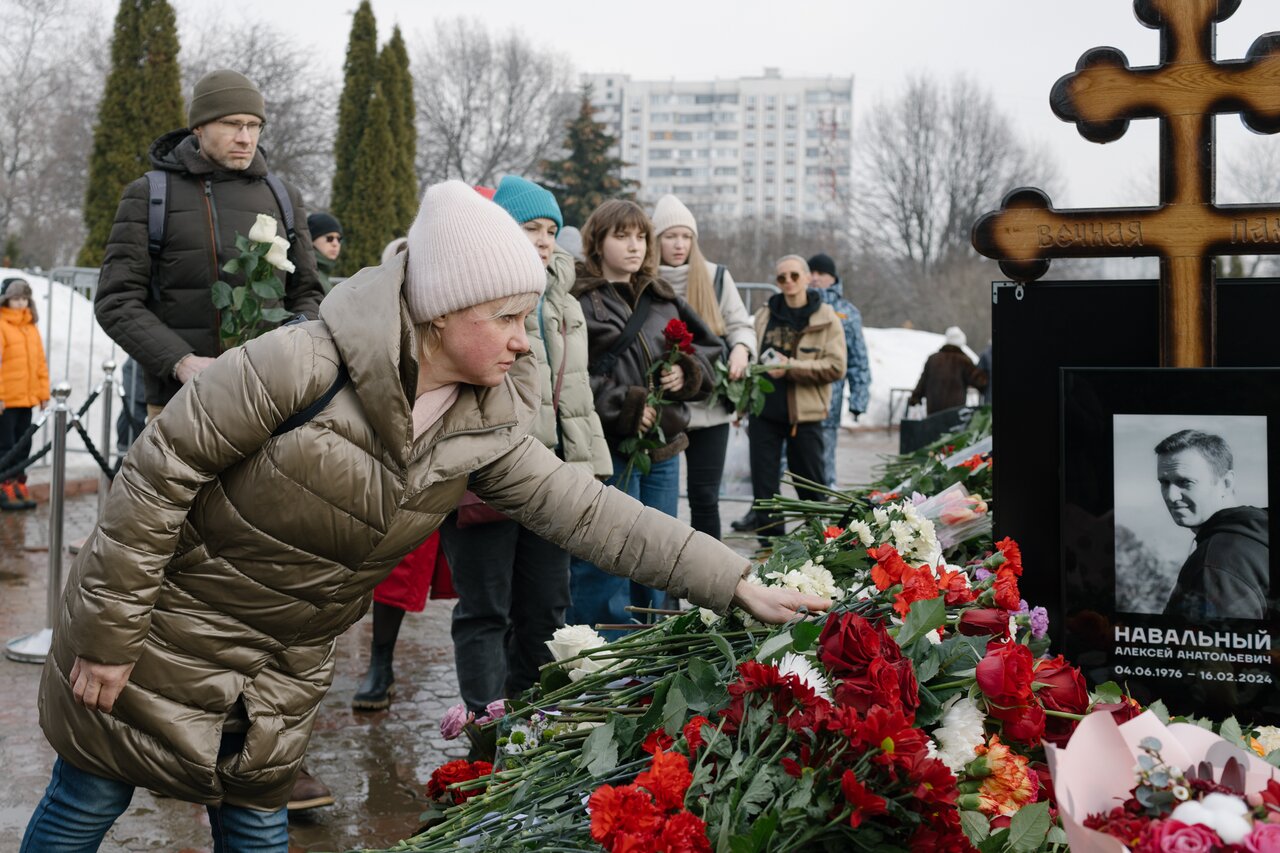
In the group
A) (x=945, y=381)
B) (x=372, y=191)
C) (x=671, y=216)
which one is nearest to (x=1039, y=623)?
(x=671, y=216)

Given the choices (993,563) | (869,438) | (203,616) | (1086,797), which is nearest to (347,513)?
(203,616)

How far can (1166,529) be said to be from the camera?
8.45ft

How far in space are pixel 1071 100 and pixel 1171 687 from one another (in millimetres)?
1213

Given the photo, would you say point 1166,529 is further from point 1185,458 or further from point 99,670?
point 99,670

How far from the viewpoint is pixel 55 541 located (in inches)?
229

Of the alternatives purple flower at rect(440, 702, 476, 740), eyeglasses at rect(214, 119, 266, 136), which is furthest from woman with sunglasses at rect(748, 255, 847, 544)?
purple flower at rect(440, 702, 476, 740)

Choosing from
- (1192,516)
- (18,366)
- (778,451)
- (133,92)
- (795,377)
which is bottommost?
(1192,516)

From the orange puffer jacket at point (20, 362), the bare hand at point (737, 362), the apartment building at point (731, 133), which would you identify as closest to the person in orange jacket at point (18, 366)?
the orange puffer jacket at point (20, 362)

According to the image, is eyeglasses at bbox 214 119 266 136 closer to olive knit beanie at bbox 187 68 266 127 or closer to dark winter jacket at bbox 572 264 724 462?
olive knit beanie at bbox 187 68 266 127

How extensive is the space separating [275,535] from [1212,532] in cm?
180

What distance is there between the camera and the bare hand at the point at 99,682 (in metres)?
2.41

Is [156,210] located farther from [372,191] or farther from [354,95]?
[354,95]

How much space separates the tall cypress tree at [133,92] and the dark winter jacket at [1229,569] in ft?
61.5

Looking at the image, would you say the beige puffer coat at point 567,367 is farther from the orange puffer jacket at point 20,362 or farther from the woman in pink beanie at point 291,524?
the orange puffer jacket at point 20,362
